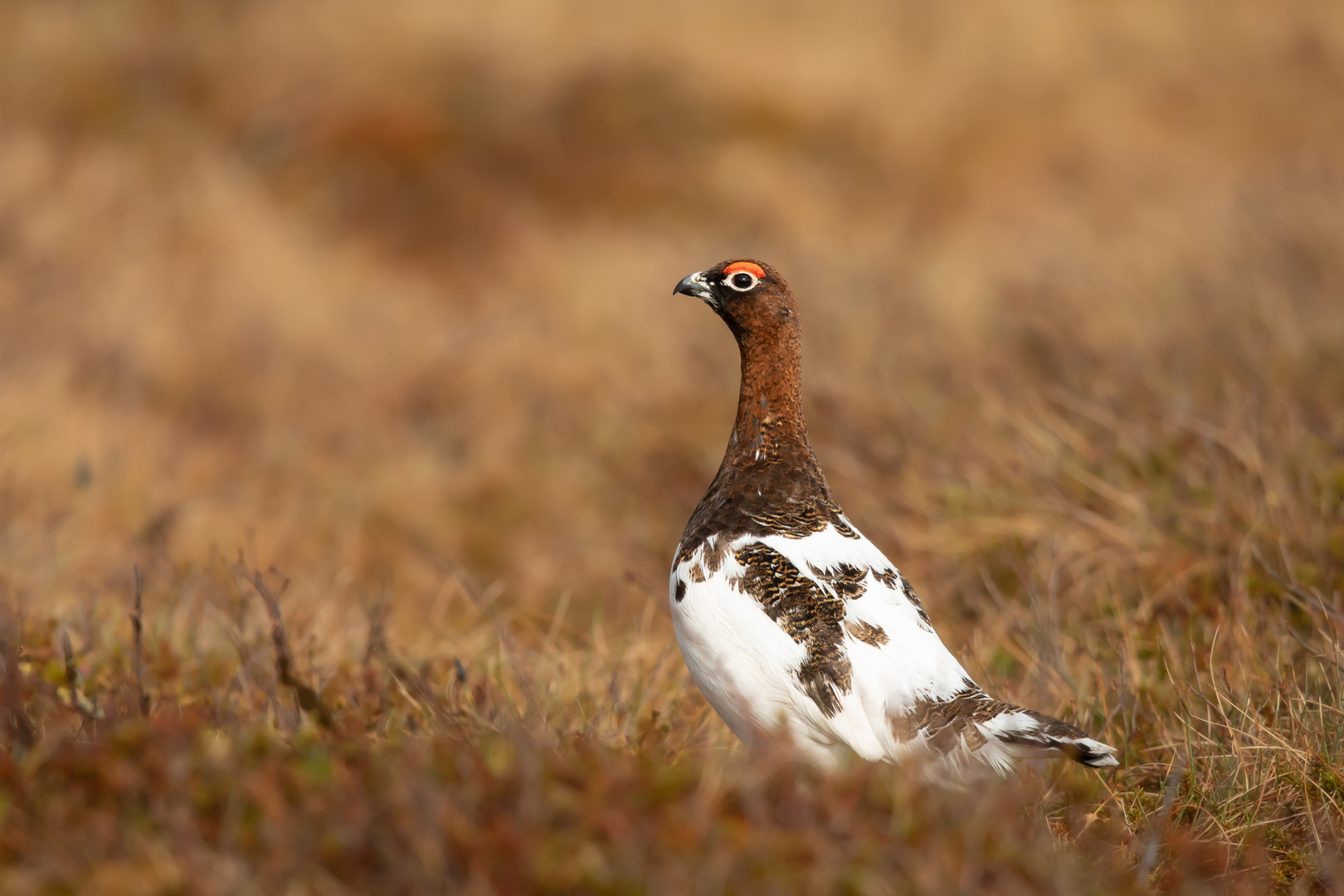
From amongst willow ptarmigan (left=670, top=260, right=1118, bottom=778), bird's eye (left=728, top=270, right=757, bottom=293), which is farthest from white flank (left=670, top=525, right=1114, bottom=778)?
bird's eye (left=728, top=270, right=757, bottom=293)

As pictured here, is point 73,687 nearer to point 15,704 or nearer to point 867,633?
point 15,704

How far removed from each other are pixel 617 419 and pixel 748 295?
4.56m

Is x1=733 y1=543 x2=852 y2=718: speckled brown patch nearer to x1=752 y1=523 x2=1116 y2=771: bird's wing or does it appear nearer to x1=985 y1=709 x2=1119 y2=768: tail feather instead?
x1=752 y1=523 x2=1116 y2=771: bird's wing

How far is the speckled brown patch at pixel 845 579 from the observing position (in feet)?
9.69

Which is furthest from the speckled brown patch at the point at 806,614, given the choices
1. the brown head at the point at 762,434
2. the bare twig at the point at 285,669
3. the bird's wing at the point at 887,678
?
the bare twig at the point at 285,669

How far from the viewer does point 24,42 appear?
1264 cm

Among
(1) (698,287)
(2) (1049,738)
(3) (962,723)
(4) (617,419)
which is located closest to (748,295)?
(1) (698,287)

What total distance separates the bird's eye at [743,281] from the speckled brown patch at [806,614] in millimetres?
914

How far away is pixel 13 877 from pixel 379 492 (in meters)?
5.40

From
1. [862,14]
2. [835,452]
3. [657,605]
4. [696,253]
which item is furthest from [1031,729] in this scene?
[862,14]

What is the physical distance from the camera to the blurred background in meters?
5.29

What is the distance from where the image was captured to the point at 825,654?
283 cm

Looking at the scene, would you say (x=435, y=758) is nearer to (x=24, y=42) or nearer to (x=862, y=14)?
(x=24, y=42)

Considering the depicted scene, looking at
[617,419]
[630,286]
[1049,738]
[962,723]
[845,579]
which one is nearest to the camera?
[1049,738]
